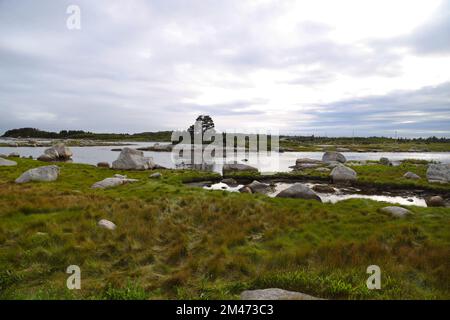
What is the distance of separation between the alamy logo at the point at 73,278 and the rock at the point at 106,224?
4079mm

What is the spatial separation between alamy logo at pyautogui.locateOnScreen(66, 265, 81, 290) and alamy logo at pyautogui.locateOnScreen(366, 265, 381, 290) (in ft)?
27.6

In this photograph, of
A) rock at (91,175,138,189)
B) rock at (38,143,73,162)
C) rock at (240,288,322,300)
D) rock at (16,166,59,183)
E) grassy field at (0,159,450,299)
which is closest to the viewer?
rock at (240,288,322,300)

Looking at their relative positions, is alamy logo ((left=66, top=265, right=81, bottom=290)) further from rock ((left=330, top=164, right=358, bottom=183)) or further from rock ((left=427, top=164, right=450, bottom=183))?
rock ((left=427, top=164, right=450, bottom=183))

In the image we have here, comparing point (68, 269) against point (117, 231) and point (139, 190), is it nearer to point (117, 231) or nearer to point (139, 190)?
point (117, 231)

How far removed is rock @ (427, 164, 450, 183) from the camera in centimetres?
3334

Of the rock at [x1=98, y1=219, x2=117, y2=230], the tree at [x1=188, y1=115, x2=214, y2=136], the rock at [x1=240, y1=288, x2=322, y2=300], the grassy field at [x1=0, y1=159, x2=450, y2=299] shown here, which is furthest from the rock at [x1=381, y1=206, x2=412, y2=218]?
the tree at [x1=188, y1=115, x2=214, y2=136]

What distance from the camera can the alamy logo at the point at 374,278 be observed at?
7859mm

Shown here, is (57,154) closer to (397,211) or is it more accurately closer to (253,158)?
(253,158)

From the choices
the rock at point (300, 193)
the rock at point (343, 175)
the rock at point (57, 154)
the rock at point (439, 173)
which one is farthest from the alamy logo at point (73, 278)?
the rock at point (57, 154)

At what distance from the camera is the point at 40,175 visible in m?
29.3

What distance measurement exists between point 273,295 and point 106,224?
371 inches

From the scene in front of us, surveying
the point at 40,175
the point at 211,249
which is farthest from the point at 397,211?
the point at 40,175

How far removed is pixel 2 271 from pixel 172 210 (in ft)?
33.1
